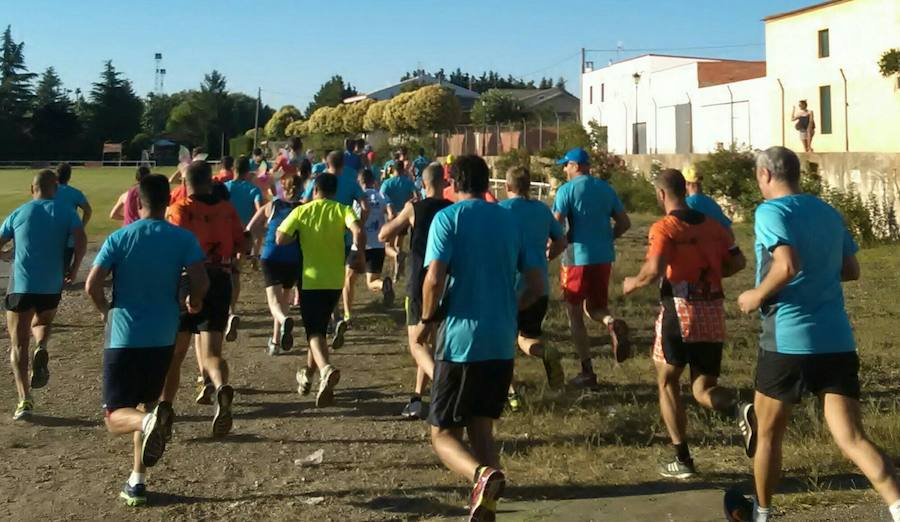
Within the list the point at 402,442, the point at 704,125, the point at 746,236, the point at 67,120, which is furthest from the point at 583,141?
the point at 67,120

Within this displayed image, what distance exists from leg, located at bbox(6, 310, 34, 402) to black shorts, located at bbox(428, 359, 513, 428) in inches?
165

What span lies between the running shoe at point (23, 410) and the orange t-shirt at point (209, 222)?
1.88 m

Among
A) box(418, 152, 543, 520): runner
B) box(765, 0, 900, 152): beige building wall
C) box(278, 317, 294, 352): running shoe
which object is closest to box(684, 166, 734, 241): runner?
box(418, 152, 543, 520): runner

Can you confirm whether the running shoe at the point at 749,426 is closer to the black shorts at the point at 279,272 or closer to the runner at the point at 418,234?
the runner at the point at 418,234

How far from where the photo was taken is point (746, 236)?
2095cm

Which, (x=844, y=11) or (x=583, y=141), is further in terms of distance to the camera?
(x=583, y=141)

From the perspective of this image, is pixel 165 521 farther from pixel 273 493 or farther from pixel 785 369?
pixel 785 369

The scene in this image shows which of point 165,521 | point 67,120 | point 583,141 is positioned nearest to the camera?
point 165,521

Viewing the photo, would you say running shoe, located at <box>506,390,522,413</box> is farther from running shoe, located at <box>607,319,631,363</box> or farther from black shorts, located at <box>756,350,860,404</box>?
black shorts, located at <box>756,350,860,404</box>

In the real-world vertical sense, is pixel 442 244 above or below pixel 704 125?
below

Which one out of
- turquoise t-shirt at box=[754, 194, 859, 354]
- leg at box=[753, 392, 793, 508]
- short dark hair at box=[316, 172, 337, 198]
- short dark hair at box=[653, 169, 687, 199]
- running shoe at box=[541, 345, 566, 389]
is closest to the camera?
turquoise t-shirt at box=[754, 194, 859, 354]

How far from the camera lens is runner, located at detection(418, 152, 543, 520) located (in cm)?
482

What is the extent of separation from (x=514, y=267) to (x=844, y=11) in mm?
30625

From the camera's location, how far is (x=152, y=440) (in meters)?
5.29
